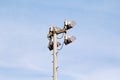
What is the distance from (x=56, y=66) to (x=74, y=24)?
2044 millimetres

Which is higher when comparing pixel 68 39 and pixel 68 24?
pixel 68 24

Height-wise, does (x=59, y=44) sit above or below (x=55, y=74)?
above

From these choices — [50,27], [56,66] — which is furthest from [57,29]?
[56,66]

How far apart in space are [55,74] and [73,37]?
1.91m

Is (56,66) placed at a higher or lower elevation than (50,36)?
lower

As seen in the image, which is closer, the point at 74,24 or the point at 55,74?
the point at 55,74

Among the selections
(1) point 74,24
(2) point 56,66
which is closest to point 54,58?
(2) point 56,66

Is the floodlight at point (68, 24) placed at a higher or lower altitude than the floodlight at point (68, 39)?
higher

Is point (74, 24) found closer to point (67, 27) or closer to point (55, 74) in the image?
point (67, 27)

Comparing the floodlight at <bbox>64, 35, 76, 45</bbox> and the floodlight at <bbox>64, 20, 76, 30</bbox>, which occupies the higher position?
the floodlight at <bbox>64, 20, 76, 30</bbox>

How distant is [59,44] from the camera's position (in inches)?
836

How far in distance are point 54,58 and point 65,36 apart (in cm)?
128

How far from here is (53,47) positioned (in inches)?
826

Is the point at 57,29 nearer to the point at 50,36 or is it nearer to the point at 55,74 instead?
the point at 50,36
